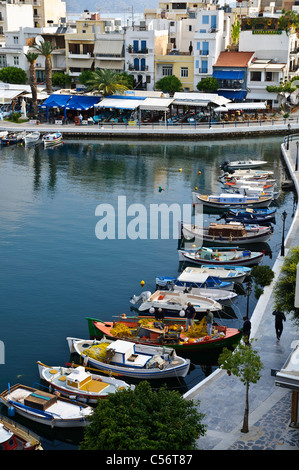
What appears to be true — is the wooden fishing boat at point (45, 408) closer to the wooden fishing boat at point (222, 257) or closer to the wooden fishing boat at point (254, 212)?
Answer: the wooden fishing boat at point (222, 257)

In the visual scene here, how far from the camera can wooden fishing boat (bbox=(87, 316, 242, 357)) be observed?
2911 cm

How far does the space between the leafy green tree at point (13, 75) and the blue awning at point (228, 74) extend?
27.3m

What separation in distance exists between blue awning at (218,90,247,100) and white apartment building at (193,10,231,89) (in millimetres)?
3000

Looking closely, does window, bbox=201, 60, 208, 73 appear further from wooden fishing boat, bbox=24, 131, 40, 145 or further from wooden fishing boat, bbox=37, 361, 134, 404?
wooden fishing boat, bbox=37, 361, 134, 404

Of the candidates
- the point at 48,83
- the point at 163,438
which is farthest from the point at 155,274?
the point at 48,83

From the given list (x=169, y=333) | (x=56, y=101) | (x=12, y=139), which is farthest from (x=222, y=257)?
(x=56, y=101)

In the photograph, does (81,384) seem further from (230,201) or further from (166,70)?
(166,70)

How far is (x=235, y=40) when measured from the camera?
327 ft

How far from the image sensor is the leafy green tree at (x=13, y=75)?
9294 centimetres

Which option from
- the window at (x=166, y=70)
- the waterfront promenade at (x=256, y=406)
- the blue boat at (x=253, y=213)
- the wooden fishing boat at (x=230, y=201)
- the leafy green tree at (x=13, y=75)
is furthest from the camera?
the leafy green tree at (x=13, y=75)

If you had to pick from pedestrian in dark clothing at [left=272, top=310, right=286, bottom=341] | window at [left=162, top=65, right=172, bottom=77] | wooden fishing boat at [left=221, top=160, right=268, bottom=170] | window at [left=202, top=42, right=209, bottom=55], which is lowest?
wooden fishing boat at [left=221, top=160, right=268, bottom=170]

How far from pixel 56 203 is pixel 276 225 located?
18.0m

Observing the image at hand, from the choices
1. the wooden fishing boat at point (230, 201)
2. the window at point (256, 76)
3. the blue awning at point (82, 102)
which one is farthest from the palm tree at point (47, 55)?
the wooden fishing boat at point (230, 201)

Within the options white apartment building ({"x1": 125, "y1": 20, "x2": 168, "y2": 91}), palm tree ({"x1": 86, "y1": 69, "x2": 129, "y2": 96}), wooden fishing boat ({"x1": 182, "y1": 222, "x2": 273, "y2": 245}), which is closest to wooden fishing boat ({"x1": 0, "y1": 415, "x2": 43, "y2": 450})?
wooden fishing boat ({"x1": 182, "y1": 222, "x2": 273, "y2": 245})
